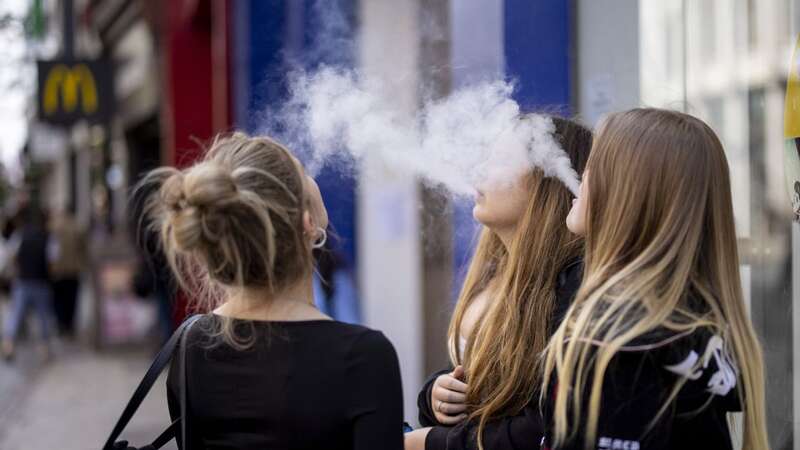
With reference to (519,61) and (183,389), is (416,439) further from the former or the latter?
(519,61)

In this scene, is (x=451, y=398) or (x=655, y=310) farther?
(x=451, y=398)

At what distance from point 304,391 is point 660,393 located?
693mm

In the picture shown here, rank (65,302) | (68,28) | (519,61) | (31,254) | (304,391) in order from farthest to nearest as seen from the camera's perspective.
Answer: (65,302) < (68,28) < (31,254) < (519,61) < (304,391)

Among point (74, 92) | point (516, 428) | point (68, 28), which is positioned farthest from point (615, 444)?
point (68, 28)

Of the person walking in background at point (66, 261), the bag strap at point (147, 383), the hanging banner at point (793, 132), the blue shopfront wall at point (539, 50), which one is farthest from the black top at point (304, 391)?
the person walking in background at point (66, 261)

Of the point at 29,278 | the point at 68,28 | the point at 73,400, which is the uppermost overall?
the point at 68,28

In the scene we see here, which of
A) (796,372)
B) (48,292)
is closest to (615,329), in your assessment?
(796,372)

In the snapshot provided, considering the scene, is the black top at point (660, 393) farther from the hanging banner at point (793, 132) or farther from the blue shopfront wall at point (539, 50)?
the blue shopfront wall at point (539, 50)

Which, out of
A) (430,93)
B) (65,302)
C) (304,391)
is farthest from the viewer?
(65,302)

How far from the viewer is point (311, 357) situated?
1919 millimetres

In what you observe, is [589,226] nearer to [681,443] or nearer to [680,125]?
[680,125]

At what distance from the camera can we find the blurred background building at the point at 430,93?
3129 millimetres

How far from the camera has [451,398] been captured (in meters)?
2.36

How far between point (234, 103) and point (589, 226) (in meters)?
6.93
